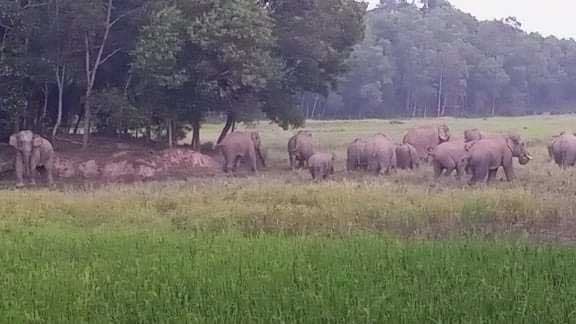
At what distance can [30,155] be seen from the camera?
2294 centimetres

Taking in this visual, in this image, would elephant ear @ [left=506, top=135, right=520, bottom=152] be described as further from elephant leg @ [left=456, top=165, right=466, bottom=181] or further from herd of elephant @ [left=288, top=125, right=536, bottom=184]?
elephant leg @ [left=456, top=165, right=466, bottom=181]

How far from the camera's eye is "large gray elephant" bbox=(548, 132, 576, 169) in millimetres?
26047

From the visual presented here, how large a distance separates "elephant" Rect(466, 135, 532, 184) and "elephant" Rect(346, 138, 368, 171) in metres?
3.97

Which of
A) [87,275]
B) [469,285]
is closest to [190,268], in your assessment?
[87,275]

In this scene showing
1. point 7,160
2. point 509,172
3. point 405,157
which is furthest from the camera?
point 405,157

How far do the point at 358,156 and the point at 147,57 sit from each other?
6.86m

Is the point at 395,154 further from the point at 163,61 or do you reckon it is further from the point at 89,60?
the point at 89,60

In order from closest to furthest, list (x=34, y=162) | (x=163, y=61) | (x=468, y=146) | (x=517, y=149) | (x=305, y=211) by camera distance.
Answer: (x=305, y=211)
(x=468, y=146)
(x=34, y=162)
(x=517, y=149)
(x=163, y=61)

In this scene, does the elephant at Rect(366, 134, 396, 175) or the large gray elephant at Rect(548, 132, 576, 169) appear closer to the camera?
the elephant at Rect(366, 134, 396, 175)

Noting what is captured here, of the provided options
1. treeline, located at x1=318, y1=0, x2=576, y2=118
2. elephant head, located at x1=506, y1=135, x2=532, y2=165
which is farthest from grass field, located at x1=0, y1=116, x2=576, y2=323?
treeline, located at x1=318, y1=0, x2=576, y2=118

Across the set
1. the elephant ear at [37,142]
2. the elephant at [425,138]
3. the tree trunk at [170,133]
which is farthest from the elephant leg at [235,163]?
the elephant ear at [37,142]

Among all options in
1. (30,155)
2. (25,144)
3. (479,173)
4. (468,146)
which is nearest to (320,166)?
(468,146)

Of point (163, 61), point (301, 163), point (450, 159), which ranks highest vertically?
point (163, 61)

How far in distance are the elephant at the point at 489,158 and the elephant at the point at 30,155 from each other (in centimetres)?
1091
